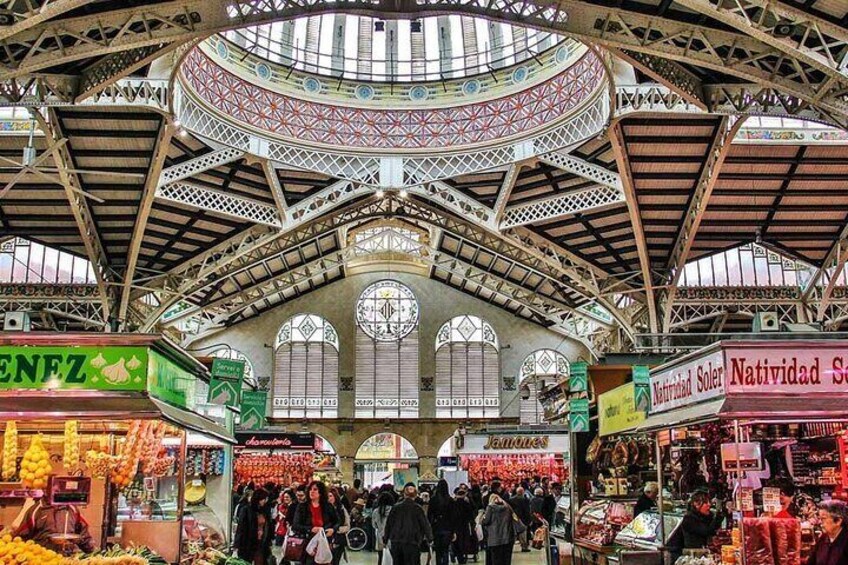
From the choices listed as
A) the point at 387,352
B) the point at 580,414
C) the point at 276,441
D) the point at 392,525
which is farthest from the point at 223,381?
the point at 387,352

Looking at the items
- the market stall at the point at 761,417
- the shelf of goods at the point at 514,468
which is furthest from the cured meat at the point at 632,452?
the shelf of goods at the point at 514,468

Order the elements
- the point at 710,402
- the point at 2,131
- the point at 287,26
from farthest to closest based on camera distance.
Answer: the point at 287,26, the point at 2,131, the point at 710,402

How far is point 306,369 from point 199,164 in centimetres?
1445

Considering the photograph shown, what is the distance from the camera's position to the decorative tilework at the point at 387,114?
708 inches

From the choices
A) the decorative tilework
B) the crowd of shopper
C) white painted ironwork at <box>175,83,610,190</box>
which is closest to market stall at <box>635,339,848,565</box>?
the crowd of shopper

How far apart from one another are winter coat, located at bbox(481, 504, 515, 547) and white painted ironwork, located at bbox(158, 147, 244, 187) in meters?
10.3

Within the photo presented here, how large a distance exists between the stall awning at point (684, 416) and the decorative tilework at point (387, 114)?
34.3 ft

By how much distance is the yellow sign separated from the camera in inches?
371

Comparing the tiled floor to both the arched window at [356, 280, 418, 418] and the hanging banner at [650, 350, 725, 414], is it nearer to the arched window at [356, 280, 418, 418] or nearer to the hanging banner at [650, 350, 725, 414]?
the hanging banner at [650, 350, 725, 414]

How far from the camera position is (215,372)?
10.2 meters

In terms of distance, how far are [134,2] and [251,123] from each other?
8435 mm

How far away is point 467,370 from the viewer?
32.0m

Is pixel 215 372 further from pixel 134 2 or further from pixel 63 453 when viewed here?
pixel 134 2

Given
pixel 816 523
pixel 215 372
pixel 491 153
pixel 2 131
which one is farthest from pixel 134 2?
pixel 491 153
